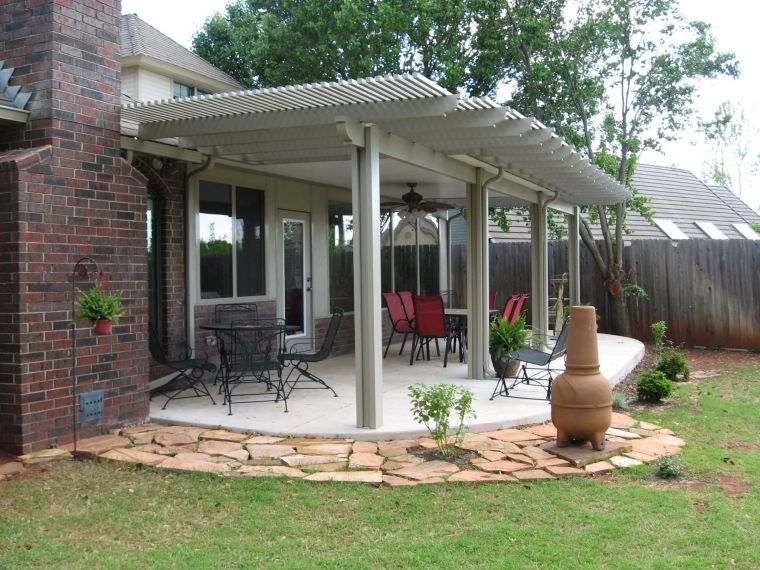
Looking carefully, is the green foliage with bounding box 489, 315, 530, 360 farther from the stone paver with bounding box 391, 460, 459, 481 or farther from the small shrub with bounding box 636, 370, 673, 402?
the stone paver with bounding box 391, 460, 459, 481

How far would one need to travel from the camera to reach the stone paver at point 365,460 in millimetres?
4648

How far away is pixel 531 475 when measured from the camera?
449 centimetres

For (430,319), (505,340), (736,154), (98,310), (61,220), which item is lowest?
(505,340)

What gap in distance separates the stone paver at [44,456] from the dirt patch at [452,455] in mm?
2491

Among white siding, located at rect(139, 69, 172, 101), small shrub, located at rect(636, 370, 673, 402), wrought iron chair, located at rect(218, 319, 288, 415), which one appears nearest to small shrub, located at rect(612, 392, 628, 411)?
small shrub, located at rect(636, 370, 673, 402)

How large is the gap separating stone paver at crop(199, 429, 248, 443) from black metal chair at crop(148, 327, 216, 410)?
2.75 feet

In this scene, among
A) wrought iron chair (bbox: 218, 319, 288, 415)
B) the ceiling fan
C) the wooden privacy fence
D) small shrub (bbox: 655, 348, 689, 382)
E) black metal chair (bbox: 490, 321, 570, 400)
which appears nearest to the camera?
wrought iron chair (bbox: 218, 319, 288, 415)

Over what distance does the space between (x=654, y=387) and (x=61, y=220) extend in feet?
18.5

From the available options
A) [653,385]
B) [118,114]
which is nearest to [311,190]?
[118,114]

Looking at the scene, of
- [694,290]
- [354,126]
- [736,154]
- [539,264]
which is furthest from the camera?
[736,154]

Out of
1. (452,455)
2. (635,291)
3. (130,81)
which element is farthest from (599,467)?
(130,81)

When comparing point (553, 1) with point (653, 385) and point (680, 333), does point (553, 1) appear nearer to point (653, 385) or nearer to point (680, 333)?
point (680, 333)

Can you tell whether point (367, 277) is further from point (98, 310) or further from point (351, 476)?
point (98, 310)

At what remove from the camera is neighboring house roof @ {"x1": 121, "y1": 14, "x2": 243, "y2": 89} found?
35.4 ft
